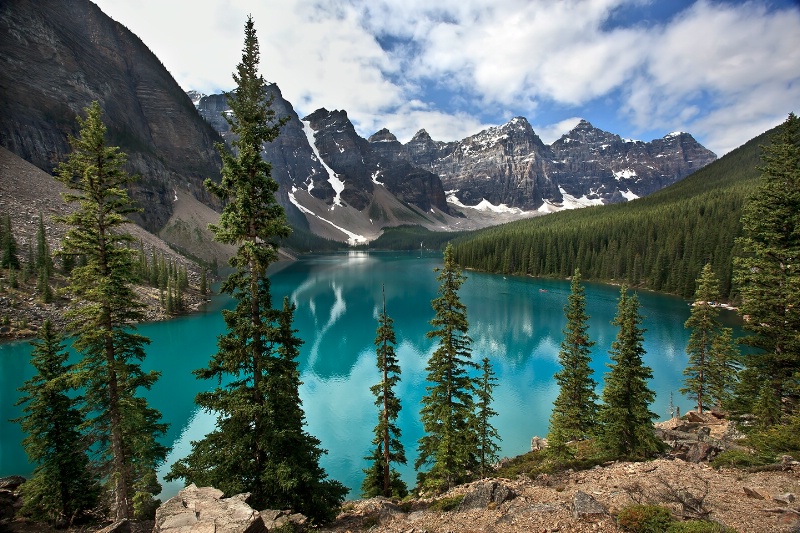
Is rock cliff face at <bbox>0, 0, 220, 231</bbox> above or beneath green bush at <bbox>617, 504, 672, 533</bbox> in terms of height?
above

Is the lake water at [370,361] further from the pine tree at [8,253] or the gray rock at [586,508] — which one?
the pine tree at [8,253]

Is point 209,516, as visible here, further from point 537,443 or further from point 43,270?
point 43,270

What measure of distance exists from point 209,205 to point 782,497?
662 ft

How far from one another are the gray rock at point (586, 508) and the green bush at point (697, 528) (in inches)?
70.7

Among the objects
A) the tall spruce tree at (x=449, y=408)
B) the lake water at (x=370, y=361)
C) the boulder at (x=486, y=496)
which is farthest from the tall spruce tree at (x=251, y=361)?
the lake water at (x=370, y=361)

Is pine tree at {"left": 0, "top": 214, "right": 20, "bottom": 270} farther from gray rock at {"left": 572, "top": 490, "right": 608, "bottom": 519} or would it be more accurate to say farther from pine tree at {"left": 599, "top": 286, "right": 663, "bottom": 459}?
pine tree at {"left": 599, "top": 286, "right": 663, "bottom": 459}

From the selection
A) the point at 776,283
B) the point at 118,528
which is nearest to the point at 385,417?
the point at 118,528

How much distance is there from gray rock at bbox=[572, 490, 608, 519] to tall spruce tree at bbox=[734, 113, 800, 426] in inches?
526

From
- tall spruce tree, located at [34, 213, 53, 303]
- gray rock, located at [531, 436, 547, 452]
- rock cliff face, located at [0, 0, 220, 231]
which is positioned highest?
rock cliff face, located at [0, 0, 220, 231]

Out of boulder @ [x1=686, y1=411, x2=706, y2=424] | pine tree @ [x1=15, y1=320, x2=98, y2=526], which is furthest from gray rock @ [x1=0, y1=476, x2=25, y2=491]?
boulder @ [x1=686, y1=411, x2=706, y2=424]

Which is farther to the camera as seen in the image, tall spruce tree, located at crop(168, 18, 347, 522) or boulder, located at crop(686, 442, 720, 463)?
boulder, located at crop(686, 442, 720, 463)

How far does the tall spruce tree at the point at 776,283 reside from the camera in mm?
16875

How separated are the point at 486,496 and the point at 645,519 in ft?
15.9

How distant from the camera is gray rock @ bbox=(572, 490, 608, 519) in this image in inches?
372
